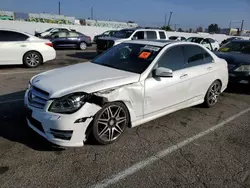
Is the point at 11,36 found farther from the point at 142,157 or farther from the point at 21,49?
the point at 142,157

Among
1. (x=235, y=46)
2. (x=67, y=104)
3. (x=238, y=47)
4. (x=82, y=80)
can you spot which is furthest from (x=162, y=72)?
(x=235, y=46)

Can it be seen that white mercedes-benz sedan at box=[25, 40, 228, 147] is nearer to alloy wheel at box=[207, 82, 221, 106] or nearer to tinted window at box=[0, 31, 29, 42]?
alloy wheel at box=[207, 82, 221, 106]

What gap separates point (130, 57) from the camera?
4113 millimetres

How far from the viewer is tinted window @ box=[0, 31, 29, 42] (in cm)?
810

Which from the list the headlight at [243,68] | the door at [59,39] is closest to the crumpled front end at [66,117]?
the headlight at [243,68]

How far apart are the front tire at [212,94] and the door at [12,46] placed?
6.86 meters

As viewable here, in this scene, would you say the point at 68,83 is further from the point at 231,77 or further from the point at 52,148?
the point at 231,77

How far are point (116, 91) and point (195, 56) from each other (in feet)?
7.50

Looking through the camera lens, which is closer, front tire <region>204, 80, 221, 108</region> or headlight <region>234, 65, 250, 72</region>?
front tire <region>204, 80, 221, 108</region>

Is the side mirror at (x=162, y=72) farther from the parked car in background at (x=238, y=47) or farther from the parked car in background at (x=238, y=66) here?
the parked car in background at (x=238, y=47)

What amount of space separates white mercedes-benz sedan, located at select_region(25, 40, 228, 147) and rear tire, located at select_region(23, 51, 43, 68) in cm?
530

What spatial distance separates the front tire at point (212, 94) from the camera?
495cm

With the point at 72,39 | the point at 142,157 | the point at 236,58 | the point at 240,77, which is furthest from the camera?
the point at 72,39

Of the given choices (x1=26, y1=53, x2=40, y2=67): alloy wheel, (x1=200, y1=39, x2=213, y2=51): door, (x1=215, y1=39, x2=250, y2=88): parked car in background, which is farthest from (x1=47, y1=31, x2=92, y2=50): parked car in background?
(x1=215, y1=39, x2=250, y2=88): parked car in background
